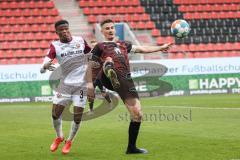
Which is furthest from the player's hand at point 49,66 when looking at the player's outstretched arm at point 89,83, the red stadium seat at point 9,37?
the red stadium seat at point 9,37

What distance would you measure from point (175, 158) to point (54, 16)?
27.7 meters

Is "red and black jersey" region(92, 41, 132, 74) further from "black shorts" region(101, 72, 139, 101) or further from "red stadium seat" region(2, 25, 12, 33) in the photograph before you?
"red stadium seat" region(2, 25, 12, 33)

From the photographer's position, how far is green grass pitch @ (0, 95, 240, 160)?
1052cm

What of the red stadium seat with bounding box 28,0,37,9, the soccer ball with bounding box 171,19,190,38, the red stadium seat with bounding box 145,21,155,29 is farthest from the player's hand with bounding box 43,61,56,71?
the red stadium seat with bounding box 28,0,37,9

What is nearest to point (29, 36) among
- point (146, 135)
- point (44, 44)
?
point (44, 44)

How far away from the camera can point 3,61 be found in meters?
32.3

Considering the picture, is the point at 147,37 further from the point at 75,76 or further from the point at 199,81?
the point at 75,76

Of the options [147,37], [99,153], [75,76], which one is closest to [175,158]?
[99,153]

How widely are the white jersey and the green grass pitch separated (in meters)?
1.35

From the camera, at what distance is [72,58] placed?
1116cm

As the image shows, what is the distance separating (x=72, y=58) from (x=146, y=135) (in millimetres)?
3400

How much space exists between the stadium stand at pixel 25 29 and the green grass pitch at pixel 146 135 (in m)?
11.9

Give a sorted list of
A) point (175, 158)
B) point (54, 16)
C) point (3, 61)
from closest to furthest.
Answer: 1. point (175, 158)
2. point (3, 61)
3. point (54, 16)

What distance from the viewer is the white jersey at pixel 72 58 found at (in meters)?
11.1
